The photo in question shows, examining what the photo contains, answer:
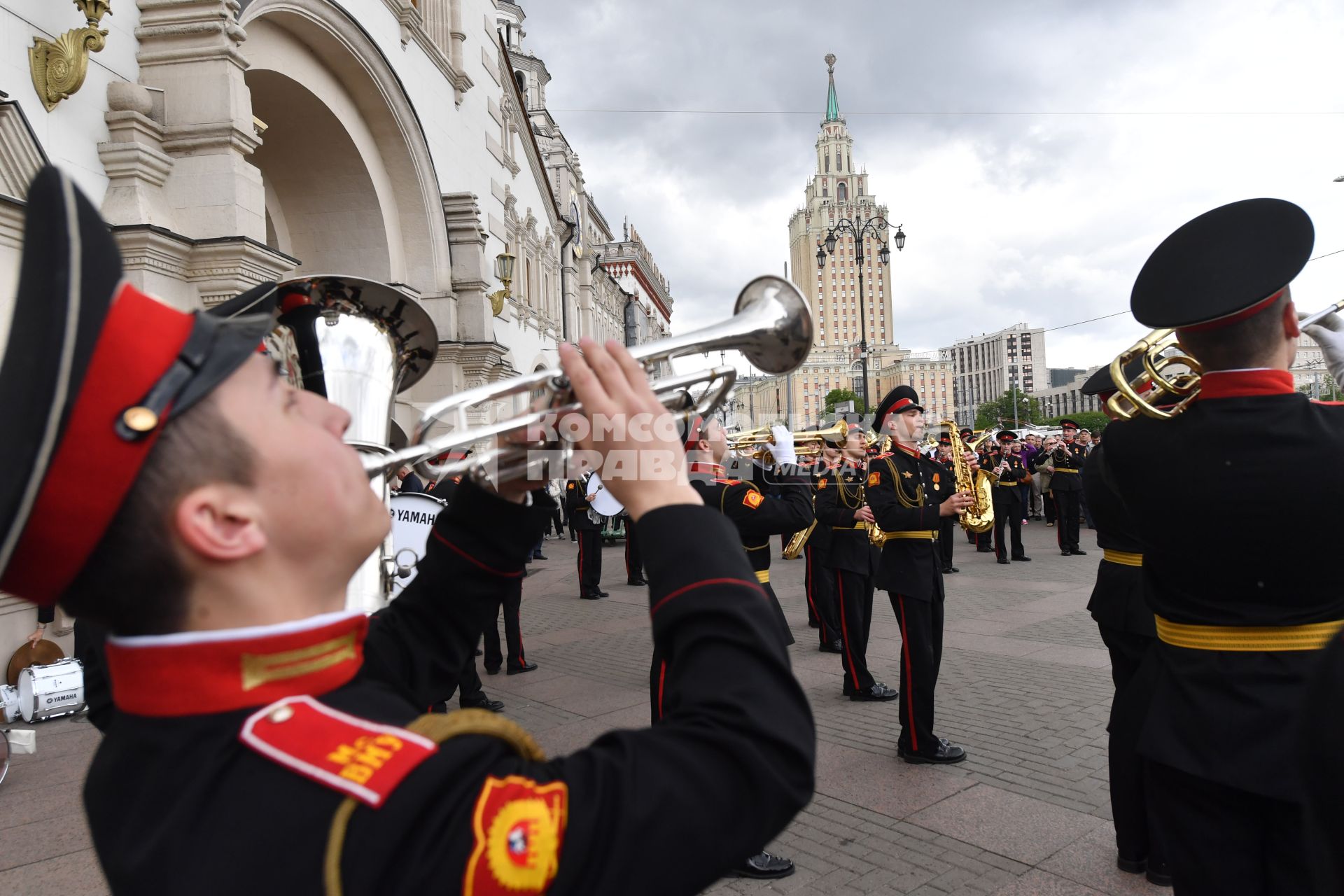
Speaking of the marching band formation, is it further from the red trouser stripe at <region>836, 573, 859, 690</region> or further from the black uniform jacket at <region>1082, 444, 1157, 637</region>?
the red trouser stripe at <region>836, 573, 859, 690</region>

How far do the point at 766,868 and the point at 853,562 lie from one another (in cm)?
353

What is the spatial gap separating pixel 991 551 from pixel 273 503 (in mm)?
16172

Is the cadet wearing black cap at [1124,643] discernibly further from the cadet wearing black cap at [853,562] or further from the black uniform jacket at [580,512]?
the black uniform jacket at [580,512]

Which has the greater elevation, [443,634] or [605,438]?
[605,438]

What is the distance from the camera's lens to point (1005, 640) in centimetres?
805

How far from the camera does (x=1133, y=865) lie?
361 cm

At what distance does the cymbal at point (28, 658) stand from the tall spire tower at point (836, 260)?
75296mm

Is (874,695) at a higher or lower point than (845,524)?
lower

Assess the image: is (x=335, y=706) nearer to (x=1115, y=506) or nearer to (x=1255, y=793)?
(x=1255, y=793)

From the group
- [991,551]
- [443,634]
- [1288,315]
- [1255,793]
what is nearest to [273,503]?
[443,634]

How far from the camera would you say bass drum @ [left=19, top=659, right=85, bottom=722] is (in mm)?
6004

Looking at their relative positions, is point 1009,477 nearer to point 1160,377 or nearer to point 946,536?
point 946,536

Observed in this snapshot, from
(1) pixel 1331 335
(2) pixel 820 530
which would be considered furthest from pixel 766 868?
(2) pixel 820 530

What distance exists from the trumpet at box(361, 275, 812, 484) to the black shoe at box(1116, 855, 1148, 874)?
3.01 meters
